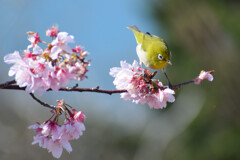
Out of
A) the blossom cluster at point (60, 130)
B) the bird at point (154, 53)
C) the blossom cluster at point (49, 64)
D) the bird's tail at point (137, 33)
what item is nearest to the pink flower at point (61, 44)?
the blossom cluster at point (49, 64)

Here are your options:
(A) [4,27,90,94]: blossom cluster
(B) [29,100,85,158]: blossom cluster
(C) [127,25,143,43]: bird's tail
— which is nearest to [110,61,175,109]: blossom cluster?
(B) [29,100,85,158]: blossom cluster

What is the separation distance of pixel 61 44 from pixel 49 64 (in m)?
0.11

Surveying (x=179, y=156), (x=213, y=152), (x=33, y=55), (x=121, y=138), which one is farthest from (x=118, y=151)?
(x=33, y=55)

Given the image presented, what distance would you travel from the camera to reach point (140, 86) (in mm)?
1919

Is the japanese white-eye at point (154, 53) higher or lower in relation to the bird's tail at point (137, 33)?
lower

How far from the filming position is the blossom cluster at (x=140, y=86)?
6.31ft

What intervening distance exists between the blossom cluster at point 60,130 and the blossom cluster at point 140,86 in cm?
32

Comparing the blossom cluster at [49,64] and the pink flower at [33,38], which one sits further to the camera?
the pink flower at [33,38]

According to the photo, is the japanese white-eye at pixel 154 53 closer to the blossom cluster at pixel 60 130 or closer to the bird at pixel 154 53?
the bird at pixel 154 53

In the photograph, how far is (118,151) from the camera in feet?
38.2

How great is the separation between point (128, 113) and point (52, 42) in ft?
32.3

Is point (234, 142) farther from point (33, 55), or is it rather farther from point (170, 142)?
point (33, 55)

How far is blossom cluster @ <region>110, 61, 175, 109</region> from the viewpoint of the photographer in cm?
192

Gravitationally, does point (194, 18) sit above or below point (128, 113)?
above
